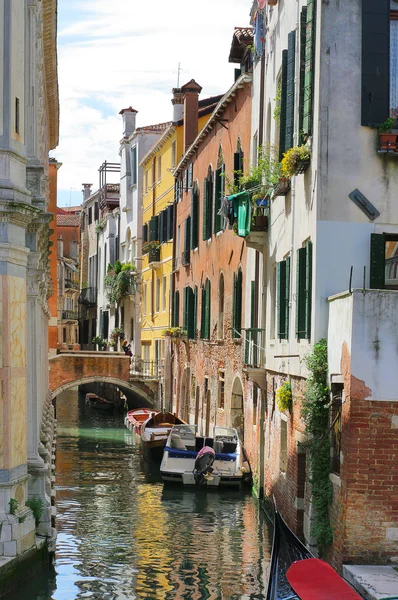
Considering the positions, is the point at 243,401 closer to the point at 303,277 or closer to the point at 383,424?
the point at 303,277

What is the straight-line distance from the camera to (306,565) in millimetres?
8898

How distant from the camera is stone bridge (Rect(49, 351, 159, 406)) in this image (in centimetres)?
3447

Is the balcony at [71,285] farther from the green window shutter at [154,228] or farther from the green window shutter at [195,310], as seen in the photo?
the green window shutter at [195,310]

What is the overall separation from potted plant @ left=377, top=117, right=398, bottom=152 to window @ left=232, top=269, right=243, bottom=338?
942cm

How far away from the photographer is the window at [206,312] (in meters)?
26.5

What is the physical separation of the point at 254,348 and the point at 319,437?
648 cm

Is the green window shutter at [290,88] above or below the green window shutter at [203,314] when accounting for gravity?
above

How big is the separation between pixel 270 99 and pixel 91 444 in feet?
46.4

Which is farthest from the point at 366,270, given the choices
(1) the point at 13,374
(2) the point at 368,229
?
(1) the point at 13,374

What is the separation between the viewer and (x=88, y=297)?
57062 mm

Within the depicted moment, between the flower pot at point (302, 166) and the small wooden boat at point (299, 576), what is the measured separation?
4.78m

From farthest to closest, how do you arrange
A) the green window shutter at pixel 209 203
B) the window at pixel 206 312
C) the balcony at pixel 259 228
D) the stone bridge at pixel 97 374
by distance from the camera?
the stone bridge at pixel 97 374 < the window at pixel 206 312 < the green window shutter at pixel 209 203 < the balcony at pixel 259 228

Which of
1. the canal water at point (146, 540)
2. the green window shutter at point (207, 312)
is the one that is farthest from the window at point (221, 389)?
the canal water at point (146, 540)

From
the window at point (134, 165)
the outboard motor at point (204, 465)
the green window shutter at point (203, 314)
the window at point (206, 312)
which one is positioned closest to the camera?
the outboard motor at point (204, 465)
